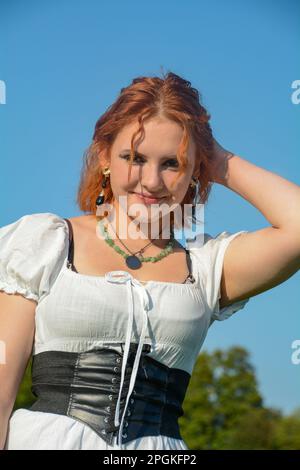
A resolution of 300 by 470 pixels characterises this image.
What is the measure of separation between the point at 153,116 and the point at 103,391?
1.09 m

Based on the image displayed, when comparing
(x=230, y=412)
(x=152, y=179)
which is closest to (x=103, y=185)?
(x=152, y=179)

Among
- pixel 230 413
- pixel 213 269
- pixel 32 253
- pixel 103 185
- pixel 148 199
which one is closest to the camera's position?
pixel 32 253

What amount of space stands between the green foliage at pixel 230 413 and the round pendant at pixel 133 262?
1797 inches

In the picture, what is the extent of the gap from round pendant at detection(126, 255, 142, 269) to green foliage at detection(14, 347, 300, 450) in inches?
1797

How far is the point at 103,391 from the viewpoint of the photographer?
3.40 m

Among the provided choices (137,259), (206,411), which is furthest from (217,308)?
(206,411)

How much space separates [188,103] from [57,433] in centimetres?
142

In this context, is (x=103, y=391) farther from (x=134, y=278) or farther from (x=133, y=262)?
(x=133, y=262)

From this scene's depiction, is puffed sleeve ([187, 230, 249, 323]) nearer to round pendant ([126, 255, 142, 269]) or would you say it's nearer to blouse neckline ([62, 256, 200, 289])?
blouse neckline ([62, 256, 200, 289])

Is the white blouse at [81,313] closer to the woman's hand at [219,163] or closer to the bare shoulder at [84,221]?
the bare shoulder at [84,221]

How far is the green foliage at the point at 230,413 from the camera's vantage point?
50.5 metres

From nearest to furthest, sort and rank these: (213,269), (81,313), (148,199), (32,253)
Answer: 1. (81,313)
2. (32,253)
3. (148,199)
4. (213,269)

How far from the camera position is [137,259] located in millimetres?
3760

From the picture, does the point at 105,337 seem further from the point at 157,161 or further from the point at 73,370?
the point at 157,161
